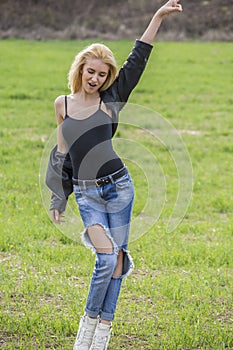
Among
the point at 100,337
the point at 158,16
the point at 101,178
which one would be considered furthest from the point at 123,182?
the point at 158,16

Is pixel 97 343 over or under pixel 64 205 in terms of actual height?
under

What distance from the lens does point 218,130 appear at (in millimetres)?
12102

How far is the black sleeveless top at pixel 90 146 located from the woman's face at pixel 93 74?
151 millimetres

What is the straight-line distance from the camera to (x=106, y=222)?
383 cm

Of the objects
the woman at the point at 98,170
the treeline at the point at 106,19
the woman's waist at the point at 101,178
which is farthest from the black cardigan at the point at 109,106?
the treeline at the point at 106,19

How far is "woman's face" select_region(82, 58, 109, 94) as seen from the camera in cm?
383

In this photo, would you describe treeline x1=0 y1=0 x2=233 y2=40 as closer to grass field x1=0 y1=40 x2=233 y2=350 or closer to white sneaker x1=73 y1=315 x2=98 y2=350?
grass field x1=0 y1=40 x2=233 y2=350

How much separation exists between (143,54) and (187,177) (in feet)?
17.7

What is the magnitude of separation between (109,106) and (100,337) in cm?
129

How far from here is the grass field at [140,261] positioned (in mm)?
4457

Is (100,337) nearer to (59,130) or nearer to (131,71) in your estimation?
(59,130)

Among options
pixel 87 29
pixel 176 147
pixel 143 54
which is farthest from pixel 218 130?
pixel 87 29

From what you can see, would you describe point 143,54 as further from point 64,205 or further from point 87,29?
point 87,29

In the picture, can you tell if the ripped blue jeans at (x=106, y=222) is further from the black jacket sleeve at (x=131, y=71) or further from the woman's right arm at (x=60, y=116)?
the black jacket sleeve at (x=131, y=71)
